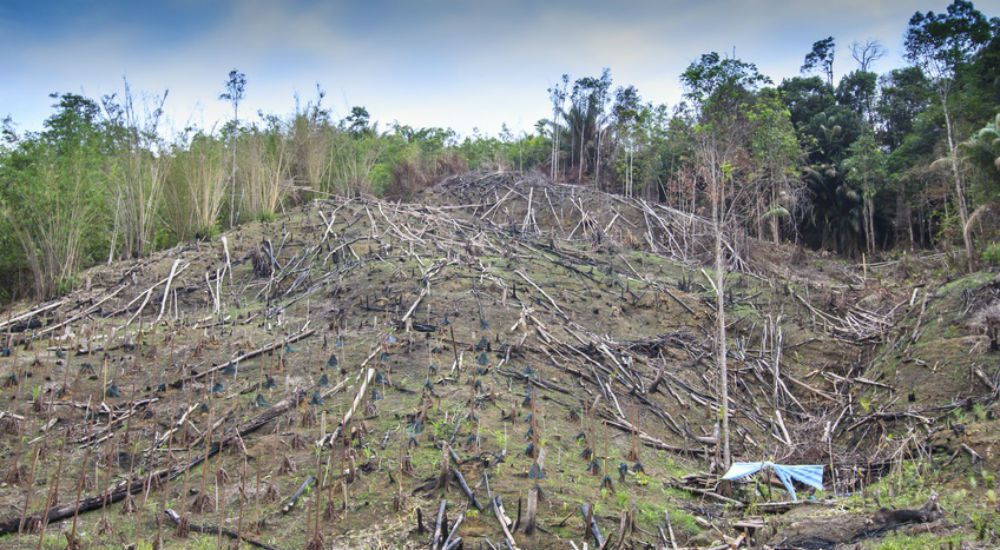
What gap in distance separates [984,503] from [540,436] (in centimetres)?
341

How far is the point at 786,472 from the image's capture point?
642 centimetres

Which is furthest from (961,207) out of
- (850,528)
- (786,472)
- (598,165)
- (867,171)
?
Result: (850,528)

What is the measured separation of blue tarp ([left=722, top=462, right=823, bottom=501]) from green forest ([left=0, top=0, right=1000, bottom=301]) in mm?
Result: 2597

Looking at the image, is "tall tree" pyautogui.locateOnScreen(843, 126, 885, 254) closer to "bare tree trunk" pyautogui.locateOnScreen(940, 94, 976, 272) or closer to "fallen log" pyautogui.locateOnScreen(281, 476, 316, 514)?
"bare tree trunk" pyautogui.locateOnScreen(940, 94, 976, 272)

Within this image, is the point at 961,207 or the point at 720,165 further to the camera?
the point at 961,207

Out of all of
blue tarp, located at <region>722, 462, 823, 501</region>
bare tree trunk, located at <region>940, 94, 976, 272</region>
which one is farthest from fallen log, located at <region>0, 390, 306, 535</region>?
bare tree trunk, located at <region>940, 94, 976, 272</region>

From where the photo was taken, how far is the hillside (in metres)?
5.44

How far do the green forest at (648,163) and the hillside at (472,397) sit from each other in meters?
1.42

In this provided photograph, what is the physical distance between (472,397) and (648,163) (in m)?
17.9

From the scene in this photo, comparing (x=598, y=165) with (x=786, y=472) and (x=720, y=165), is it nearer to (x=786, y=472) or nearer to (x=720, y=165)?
(x=720, y=165)

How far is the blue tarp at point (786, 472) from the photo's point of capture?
20.3ft

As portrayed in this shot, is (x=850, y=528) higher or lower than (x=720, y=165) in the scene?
lower

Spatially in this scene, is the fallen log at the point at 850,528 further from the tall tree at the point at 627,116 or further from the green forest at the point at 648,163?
the tall tree at the point at 627,116

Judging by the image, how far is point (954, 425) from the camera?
7336 millimetres
